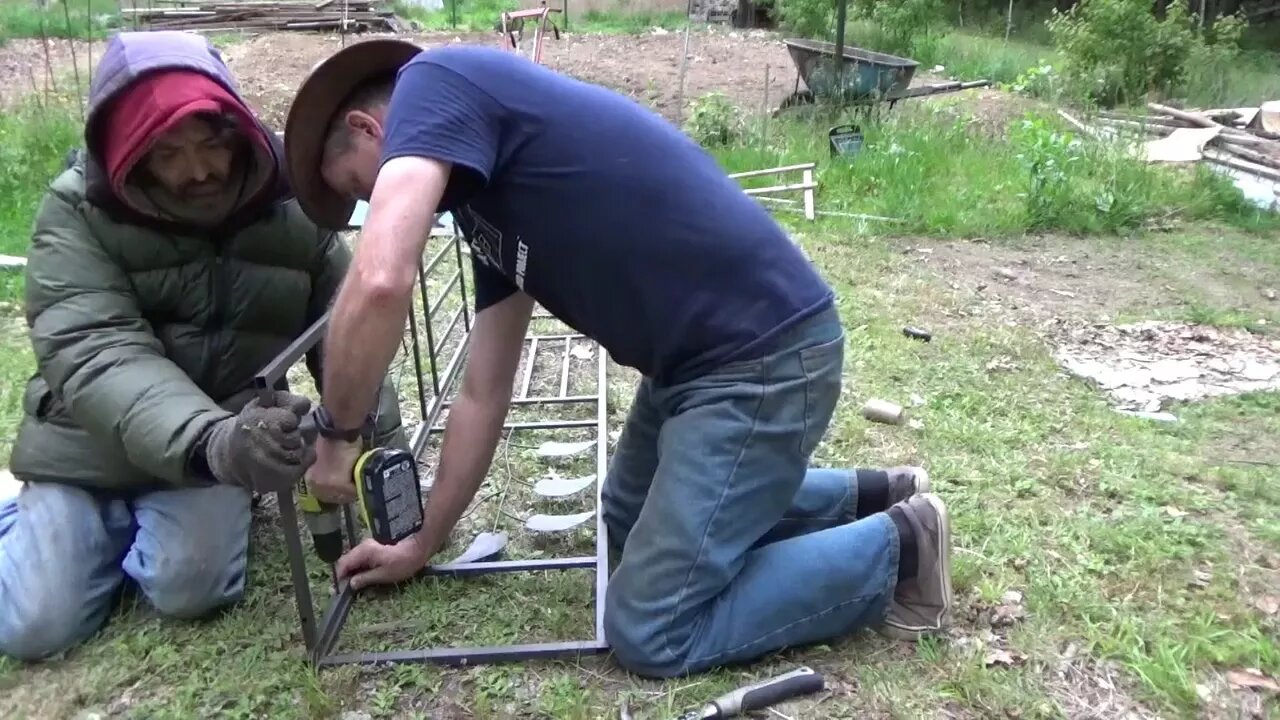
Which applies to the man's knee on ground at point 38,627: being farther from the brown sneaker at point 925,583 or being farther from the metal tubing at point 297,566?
the brown sneaker at point 925,583

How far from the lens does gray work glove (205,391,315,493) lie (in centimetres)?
180

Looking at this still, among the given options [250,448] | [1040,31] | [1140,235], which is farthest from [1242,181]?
[1040,31]

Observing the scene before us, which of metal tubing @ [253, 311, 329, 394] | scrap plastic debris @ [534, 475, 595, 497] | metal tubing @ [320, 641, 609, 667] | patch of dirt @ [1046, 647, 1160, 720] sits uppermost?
metal tubing @ [253, 311, 329, 394]

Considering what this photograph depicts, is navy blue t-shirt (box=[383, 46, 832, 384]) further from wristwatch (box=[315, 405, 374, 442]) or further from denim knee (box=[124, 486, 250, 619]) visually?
denim knee (box=[124, 486, 250, 619])

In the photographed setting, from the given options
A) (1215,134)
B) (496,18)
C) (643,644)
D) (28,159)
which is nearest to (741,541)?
(643,644)

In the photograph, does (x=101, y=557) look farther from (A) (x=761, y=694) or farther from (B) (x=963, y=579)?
(B) (x=963, y=579)

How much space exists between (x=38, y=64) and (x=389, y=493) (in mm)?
11376

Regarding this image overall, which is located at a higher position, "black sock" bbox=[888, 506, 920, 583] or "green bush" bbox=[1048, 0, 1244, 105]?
"green bush" bbox=[1048, 0, 1244, 105]

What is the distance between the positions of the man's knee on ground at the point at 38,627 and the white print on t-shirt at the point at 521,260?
124 centimetres

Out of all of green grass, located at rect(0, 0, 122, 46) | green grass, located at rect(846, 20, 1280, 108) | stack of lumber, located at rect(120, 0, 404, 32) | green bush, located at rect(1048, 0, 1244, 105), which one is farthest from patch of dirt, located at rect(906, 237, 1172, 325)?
stack of lumber, located at rect(120, 0, 404, 32)

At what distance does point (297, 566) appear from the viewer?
198 cm

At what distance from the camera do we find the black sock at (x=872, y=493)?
8.07 ft

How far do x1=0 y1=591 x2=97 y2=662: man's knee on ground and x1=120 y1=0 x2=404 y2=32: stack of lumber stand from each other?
14051 millimetres

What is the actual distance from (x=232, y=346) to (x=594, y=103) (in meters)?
1.15
